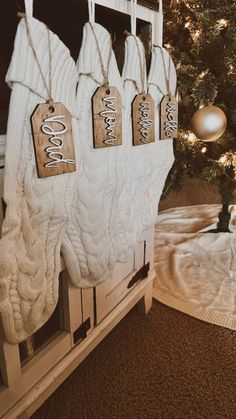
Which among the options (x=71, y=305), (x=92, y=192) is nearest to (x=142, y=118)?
(x=92, y=192)

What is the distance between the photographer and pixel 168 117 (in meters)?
0.86

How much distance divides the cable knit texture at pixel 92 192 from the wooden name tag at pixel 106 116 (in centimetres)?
1

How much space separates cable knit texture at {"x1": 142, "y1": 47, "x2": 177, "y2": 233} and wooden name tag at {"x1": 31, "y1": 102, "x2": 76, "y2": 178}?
315 millimetres

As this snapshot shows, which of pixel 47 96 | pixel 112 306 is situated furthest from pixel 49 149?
pixel 112 306

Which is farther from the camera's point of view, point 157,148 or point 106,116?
point 157,148

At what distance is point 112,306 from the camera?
36.1 inches

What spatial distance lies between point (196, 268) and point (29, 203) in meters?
Answer: 1.02

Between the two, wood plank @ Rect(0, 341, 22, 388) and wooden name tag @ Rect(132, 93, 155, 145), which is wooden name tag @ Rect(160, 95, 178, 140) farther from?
wood plank @ Rect(0, 341, 22, 388)

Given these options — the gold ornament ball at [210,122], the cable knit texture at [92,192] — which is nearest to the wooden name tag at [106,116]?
the cable knit texture at [92,192]

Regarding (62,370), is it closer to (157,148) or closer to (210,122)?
(157,148)

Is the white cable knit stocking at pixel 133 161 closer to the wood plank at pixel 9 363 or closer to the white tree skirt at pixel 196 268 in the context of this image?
the wood plank at pixel 9 363

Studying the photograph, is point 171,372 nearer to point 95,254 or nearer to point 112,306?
point 112,306

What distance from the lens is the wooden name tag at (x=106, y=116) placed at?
0.62 m

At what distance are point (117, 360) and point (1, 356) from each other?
1.45ft
